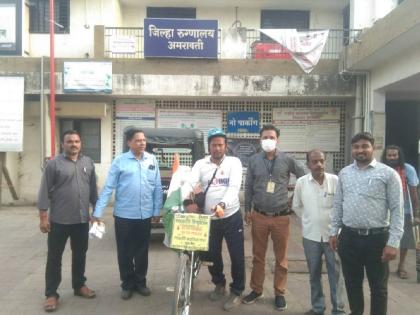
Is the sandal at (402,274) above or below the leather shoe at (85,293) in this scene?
below

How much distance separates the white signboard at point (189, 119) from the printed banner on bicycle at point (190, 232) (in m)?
9.09

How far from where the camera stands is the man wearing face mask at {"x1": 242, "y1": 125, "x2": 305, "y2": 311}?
506 cm

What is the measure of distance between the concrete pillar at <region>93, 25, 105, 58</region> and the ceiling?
2.02 m

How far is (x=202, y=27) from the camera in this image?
12281 mm

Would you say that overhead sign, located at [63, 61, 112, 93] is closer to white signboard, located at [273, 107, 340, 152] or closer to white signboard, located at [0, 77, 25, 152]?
white signboard, located at [0, 77, 25, 152]

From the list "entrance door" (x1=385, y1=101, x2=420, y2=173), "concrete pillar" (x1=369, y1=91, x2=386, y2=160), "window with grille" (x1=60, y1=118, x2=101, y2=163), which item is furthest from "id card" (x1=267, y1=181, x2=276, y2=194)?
"entrance door" (x1=385, y1=101, x2=420, y2=173)

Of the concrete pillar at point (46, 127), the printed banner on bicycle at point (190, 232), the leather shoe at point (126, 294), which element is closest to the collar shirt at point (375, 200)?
the printed banner on bicycle at point (190, 232)

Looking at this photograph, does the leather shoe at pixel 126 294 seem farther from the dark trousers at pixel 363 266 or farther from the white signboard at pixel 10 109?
the white signboard at pixel 10 109

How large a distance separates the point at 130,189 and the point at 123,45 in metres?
8.33

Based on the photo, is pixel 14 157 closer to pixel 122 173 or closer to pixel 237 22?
pixel 237 22

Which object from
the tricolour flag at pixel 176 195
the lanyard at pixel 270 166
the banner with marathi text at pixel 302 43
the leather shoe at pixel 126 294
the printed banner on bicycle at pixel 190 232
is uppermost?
the banner with marathi text at pixel 302 43

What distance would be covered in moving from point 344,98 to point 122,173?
29.4 feet

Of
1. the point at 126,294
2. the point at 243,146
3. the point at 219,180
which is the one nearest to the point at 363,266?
the point at 219,180

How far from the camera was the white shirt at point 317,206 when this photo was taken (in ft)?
15.6
